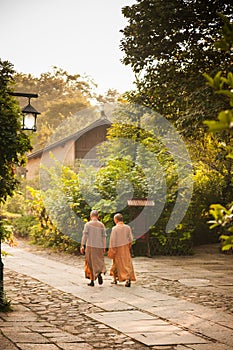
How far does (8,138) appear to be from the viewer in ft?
26.8

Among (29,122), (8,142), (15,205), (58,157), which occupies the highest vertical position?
(58,157)

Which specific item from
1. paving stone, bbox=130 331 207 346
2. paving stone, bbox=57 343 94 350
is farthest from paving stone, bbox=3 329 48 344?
paving stone, bbox=130 331 207 346

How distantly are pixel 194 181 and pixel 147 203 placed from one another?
8.75 feet

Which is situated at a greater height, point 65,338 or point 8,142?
point 8,142

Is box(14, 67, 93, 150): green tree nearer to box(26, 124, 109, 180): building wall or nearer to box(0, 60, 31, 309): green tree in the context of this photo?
box(26, 124, 109, 180): building wall

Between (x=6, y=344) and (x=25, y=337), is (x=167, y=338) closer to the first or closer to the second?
(x=25, y=337)

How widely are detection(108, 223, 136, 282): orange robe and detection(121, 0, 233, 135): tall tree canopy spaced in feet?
11.3

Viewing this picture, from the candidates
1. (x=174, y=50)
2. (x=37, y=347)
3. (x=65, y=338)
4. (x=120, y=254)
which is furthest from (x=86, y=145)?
(x=37, y=347)

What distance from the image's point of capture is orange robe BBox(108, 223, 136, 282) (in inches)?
442

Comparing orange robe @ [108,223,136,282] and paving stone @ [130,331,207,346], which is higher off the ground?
orange robe @ [108,223,136,282]

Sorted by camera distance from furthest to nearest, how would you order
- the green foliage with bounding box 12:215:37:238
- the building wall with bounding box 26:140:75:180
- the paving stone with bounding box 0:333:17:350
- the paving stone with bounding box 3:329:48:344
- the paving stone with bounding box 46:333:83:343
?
the building wall with bounding box 26:140:75:180, the green foliage with bounding box 12:215:37:238, the paving stone with bounding box 46:333:83:343, the paving stone with bounding box 3:329:48:344, the paving stone with bounding box 0:333:17:350

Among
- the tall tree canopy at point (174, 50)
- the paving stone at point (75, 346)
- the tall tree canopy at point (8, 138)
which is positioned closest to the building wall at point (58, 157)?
the tall tree canopy at point (174, 50)

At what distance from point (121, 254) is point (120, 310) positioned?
9.98ft

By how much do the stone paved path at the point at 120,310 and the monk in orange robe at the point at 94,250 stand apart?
1.19 ft
